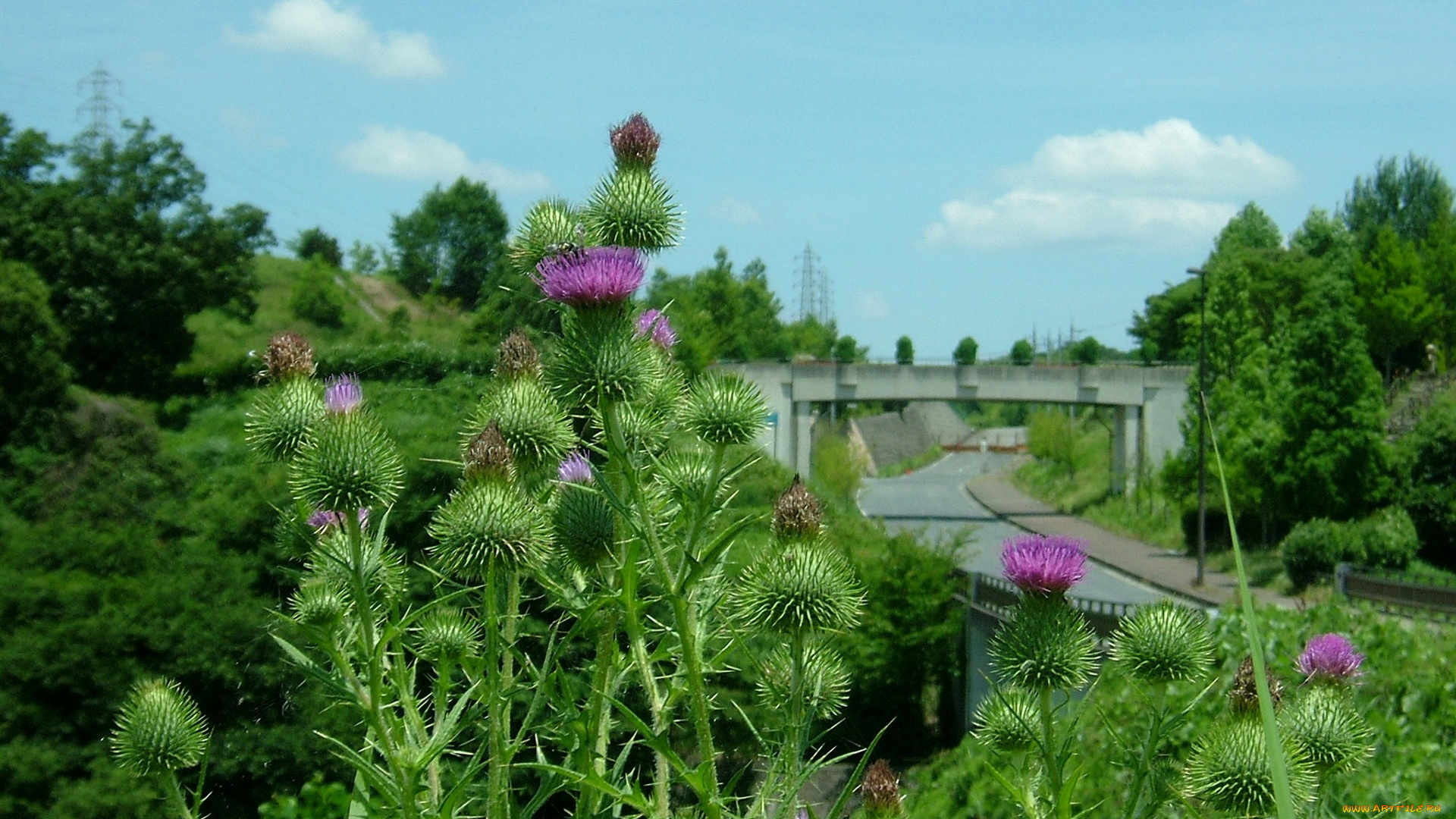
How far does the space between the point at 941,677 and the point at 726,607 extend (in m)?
19.2

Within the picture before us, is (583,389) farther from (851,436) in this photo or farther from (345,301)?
(851,436)

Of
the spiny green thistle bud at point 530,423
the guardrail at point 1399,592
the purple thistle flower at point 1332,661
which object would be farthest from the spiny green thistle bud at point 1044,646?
the guardrail at point 1399,592

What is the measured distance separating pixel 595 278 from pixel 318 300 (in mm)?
57534

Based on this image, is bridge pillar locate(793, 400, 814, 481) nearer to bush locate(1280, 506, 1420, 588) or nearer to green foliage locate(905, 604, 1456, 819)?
bush locate(1280, 506, 1420, 588)

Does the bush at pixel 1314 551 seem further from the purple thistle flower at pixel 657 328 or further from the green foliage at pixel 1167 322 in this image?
the green foliage at pixel 1167 322

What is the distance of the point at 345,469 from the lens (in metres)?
3.31

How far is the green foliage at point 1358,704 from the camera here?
672cm

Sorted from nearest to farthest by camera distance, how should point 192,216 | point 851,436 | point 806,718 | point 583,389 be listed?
point 806,718, point 583,389, point 192,216, point 851,436

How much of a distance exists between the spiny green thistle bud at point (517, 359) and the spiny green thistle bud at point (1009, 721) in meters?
1.68

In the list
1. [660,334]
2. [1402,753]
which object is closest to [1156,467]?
[1402,753]

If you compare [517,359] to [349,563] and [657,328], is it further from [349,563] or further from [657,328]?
[349,563]

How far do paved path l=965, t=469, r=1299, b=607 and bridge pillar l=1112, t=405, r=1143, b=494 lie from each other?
2.64 m

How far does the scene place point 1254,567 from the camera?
40.3 m

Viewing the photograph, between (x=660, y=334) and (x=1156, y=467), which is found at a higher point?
(x=660, y=334)
